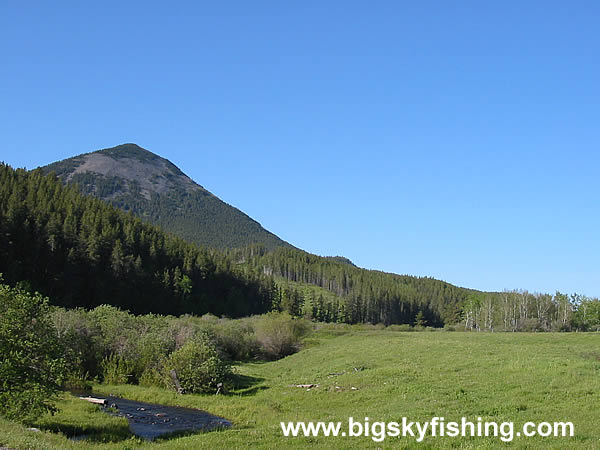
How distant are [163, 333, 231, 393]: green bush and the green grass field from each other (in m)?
2.13

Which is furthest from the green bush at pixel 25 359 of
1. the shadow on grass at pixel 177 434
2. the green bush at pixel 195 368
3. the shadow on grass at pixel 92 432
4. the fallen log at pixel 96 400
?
the green bush at pixel 195 368

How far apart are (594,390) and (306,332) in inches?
2775

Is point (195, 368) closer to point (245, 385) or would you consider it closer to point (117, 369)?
point (245, 385)

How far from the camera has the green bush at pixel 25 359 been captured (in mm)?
24484

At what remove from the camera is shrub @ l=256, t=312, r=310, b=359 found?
82.9m

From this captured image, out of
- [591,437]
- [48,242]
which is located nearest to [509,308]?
[48,242]

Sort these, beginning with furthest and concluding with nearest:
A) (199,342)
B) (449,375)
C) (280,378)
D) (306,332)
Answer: (306,332), (280,378), (199,342), (449,375)

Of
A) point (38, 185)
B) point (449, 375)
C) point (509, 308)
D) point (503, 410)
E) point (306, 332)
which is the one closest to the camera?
point (503, 410)

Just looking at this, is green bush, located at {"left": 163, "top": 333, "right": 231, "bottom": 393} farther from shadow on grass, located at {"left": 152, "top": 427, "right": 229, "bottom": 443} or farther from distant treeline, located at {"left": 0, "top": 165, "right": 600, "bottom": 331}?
distant treeline, located at {"left": 0, "top": 165, "right": 600, "bottom": 331}

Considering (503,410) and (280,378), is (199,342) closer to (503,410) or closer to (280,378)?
(280,378)

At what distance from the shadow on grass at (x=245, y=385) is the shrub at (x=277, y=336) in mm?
23811

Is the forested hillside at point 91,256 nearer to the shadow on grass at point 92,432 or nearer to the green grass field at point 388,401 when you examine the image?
the green grass field at point 388,401

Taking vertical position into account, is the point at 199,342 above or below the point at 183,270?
below

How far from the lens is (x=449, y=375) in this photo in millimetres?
38969
